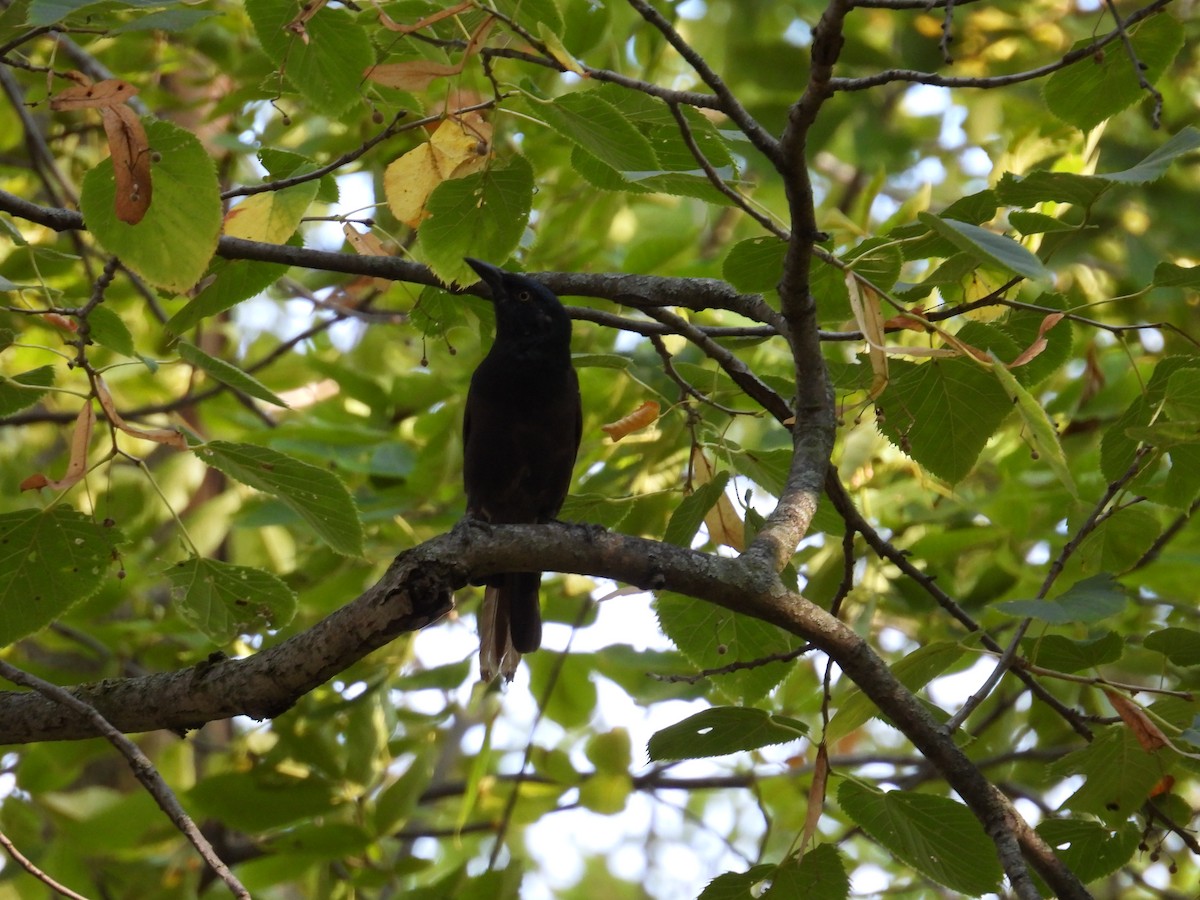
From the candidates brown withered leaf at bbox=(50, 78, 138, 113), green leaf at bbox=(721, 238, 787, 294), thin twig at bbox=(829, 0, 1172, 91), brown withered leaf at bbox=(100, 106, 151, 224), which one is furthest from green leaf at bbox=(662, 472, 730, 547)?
brown withered leaf at bbox=(50, 78, 138, 113)

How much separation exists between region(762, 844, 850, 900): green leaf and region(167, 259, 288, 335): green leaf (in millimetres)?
1868

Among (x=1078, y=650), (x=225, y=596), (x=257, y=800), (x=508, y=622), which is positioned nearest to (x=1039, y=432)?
(x=1078, y=650)

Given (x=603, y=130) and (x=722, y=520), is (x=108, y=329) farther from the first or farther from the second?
(x=722, y=520)

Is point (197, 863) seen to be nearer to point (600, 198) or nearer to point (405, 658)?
point (405, 658)

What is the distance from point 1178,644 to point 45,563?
2582 mm

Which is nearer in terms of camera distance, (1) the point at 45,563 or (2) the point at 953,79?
(2) the point at 953,79

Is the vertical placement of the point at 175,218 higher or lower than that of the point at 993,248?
higher

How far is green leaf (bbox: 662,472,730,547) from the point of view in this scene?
9.71 ft

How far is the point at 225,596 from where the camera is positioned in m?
2.98

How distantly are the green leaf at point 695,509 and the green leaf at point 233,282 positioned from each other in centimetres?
119

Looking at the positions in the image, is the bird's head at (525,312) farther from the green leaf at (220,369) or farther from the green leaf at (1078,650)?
the green leaf at (1078,650)

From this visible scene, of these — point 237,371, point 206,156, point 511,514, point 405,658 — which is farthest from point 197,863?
point 206,156

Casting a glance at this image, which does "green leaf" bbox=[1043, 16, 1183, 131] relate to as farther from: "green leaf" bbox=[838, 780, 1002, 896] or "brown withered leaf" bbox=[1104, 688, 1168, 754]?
"green leaf" bbox=[838, 780, 1002, 896]

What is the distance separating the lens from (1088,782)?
2.65 m
